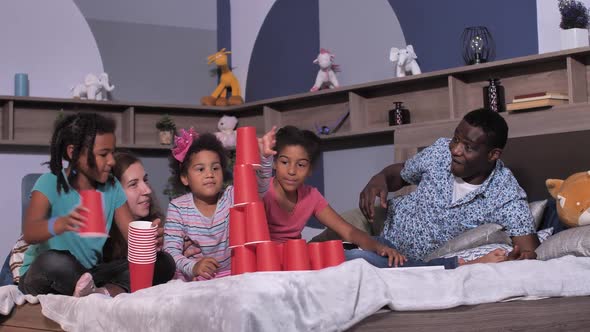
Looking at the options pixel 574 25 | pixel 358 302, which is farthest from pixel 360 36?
pixel 358 302

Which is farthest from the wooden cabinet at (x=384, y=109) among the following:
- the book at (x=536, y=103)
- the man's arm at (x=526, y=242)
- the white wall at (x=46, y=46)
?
the man's arm at (x=526, y=242)

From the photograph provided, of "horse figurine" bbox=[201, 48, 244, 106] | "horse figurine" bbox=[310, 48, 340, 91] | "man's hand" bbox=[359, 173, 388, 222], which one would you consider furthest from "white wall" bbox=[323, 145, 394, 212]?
A: "man's hand" bbox=[359, 173, 388, 222]

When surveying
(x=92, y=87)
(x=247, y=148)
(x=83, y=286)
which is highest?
(x=92, y=87)

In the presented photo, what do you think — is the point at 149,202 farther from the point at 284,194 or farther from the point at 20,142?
the point at 20,142

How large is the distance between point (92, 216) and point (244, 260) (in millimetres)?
458

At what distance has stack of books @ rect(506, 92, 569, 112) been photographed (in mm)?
3441

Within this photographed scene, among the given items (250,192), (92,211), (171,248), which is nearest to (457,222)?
(171,248)

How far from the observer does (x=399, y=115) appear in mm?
4246

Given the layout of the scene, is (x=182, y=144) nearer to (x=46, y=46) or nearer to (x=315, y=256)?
(x=315, y=256)

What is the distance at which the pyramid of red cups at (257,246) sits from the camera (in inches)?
70.0

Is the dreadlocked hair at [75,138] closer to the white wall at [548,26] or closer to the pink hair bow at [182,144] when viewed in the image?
the pink hair bow at [182,144]

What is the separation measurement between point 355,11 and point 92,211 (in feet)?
9.53

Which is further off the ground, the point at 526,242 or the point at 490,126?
the point at 490,126

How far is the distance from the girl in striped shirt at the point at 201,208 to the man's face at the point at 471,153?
2.65 feet
